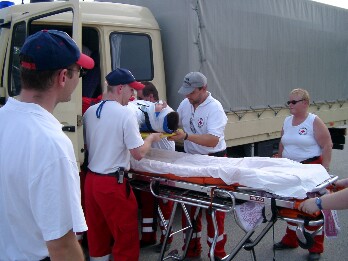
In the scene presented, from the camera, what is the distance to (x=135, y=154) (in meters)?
3.11

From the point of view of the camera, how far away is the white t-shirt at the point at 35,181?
1.31 m

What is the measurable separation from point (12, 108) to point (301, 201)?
1854 mm

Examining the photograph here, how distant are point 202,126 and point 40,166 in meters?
2.77

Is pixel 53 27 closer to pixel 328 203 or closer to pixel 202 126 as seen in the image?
pixel 202 126

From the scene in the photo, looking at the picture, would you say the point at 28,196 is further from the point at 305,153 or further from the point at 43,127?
the point at 305,153

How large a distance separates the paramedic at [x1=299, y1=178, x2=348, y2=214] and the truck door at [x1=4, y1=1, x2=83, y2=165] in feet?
6.20

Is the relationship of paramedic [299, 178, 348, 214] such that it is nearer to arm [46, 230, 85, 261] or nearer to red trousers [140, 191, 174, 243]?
arm [46, 230, 85, 261]

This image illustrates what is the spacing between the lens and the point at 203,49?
489cm

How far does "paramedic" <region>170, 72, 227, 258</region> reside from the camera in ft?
12.2

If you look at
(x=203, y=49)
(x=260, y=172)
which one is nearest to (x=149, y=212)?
(x=260, y=172)

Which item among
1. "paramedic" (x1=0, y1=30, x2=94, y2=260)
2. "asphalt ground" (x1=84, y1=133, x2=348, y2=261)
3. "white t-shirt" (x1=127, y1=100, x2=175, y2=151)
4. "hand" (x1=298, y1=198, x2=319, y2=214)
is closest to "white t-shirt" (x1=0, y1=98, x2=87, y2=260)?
"paramedic" (x1=0, y1=30, x2=94, y2=260)

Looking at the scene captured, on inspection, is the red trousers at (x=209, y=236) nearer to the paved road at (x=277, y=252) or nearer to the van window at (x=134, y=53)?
the paved road at (x=277, y=252)

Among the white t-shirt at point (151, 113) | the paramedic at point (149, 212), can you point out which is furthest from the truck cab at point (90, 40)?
the paramedic at point (149, 212)

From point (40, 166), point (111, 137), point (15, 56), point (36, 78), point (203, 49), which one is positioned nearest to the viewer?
point (40, 166)
